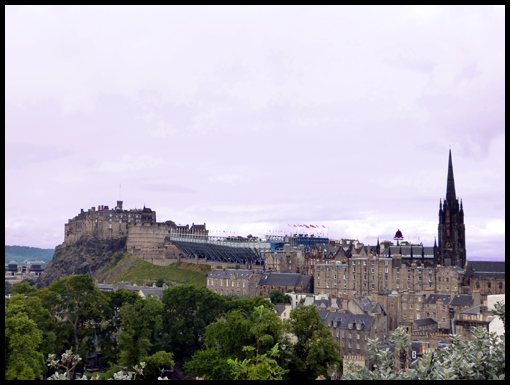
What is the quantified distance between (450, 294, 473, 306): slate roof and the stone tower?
85.3ft

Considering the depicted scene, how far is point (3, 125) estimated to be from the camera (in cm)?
956

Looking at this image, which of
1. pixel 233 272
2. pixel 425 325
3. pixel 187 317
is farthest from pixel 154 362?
pixel 233 272

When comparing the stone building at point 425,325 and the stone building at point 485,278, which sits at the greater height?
the stone building at point 485,278

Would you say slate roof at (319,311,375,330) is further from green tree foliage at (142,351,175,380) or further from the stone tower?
the stone tower

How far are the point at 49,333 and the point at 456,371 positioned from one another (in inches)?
2000

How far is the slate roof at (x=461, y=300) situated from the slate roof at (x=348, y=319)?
60.3ft

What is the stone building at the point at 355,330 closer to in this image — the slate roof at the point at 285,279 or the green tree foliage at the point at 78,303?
the green tree foliage at the point at 78,303

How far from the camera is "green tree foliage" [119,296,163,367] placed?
48.7 metres

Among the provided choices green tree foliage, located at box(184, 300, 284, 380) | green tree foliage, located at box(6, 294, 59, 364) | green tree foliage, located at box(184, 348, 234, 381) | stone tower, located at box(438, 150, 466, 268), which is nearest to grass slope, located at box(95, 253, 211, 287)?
stone tower, located at box(438, 150, 466, 268)

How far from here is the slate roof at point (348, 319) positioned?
70000mm

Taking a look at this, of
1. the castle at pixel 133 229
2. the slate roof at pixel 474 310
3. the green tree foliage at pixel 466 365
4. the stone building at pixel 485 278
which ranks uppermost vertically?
the castle at pixel 133 229

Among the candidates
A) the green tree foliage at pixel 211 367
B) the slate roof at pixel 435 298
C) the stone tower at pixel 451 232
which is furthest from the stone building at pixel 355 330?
the stone tower at pixel 451 232

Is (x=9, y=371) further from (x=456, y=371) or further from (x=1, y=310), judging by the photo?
(x=456, y=371)
